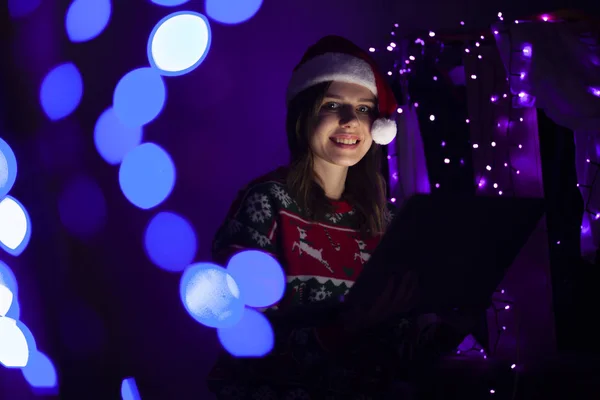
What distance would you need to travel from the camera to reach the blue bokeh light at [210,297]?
6.28 feet

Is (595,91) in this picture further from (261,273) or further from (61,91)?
(61,91)

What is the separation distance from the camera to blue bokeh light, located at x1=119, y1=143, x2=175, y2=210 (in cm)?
228

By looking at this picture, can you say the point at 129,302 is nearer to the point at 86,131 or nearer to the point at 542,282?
the point at 86,131

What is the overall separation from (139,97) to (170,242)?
1.71 feet

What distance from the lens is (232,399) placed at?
4.87ft

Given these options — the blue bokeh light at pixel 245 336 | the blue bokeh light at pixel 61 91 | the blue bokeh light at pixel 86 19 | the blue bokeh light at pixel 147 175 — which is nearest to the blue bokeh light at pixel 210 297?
the blue bokeh light at pixel 245 336

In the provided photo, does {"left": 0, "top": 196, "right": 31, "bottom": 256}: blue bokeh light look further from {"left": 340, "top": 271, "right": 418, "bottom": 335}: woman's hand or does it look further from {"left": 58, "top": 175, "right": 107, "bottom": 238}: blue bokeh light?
{"left": 340, "top": 271, "right": 418, "bottom": 335}: woman's hand

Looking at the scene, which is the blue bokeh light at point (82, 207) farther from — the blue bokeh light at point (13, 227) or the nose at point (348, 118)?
the nose at point (348, 118)

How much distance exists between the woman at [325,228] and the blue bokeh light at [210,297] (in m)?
0.24

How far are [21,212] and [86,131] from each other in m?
0.41

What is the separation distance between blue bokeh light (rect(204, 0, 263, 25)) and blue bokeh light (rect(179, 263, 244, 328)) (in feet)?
3.03

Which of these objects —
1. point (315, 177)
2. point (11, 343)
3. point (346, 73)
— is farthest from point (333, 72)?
point (11, 343)

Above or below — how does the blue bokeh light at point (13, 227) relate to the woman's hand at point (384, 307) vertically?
above

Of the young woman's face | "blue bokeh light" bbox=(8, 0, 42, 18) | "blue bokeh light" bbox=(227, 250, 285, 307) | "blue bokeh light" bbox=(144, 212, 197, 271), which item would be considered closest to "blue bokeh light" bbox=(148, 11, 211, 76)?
"blue bokeh light" bbox=(8, 0, 42, 18)
